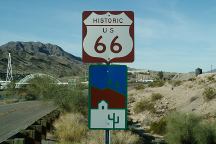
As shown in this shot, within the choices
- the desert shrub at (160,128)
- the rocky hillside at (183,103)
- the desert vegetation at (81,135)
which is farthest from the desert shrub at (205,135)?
the rocky hillside at (183,103)

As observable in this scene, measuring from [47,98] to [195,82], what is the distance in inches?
705

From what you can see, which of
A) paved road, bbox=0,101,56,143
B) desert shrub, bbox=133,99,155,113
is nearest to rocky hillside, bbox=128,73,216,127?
desert shrub, bbox=133,99,155,113

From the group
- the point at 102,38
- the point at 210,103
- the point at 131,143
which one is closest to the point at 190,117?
the point at 131,143

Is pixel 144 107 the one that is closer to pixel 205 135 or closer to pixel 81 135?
pixel 205 135

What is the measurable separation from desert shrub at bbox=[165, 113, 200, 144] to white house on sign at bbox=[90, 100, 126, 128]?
16112 millimetres

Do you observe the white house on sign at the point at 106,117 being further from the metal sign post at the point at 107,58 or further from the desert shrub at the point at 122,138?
the desert shrub at the point at 122,138

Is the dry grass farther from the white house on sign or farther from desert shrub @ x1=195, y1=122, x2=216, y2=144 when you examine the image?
the white house on sign

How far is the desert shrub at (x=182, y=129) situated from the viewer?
77.7 ft

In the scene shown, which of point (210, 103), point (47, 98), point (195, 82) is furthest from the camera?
point (195, 82)

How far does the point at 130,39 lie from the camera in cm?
764

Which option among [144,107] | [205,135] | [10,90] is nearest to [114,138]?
[205,135]

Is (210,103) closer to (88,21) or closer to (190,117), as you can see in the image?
(190,117)

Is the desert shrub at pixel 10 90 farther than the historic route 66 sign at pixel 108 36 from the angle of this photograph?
Yes

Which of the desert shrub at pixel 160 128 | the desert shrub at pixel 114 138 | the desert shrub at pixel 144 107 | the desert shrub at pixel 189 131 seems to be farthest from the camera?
the desert shrub at pixel 144 107
